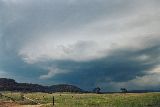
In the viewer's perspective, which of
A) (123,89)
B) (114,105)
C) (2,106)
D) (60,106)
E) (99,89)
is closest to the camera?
(60,106)

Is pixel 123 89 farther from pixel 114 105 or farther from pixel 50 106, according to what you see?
pixel 50 106

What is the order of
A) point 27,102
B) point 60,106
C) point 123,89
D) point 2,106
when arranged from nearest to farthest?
point 60,106 < point 2,106 < point 27,102 < point 123,89

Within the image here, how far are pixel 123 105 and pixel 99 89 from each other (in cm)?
10273

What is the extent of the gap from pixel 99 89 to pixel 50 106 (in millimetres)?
112053

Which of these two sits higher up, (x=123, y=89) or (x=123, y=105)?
(x=123, y=89)

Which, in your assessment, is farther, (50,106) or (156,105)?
(156,105)

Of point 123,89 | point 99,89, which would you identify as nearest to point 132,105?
point 123,89

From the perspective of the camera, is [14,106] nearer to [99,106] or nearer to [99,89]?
[99,106]

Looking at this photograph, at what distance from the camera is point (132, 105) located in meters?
69.8

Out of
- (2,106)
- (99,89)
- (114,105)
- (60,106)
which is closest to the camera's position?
(60,106)

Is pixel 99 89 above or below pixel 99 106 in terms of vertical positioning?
above

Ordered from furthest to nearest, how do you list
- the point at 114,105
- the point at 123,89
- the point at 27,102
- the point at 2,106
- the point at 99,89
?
the point at 99,89 → the point at 123,89 → the point at 27,102 → the point at 114,105 → the point at 2,106

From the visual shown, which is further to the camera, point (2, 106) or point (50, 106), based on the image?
point (2, 106)

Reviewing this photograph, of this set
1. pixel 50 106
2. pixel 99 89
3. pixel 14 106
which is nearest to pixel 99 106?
pixel 50 106
